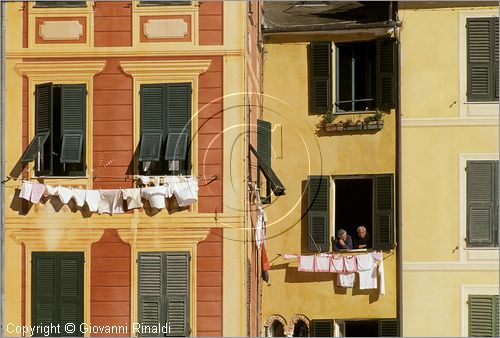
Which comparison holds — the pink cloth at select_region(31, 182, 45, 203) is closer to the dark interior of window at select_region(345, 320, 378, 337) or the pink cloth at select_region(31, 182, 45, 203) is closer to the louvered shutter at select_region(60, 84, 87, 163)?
the louvered shutter at select_region(60, 84, 87, 163)

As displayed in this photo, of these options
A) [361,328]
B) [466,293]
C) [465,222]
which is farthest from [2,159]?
[466,293]

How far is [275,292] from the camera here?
24.7 meters

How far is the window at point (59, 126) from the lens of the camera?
873 inches

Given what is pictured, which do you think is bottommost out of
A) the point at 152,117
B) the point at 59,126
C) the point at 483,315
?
the point at 483,315

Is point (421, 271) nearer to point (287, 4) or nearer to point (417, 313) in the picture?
point (417, 313)

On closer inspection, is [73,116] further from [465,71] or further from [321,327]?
[465,71]

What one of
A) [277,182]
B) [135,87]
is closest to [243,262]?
[277,182]

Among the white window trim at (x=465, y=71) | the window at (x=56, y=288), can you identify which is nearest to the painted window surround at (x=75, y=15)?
the window at (x=56, y=288)

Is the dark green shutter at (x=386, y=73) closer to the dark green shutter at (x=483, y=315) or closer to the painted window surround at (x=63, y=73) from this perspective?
the dark green shutter at (x=483, y=315)

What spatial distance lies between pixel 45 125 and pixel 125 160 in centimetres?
151

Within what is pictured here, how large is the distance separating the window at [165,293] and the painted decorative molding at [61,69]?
3324 millimetres

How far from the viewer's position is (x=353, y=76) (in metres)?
25.1

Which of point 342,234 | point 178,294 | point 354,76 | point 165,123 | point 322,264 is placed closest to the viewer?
point 178,294

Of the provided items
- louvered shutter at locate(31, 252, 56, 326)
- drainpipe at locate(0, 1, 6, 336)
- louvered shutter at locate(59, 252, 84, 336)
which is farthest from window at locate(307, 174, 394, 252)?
drainpipe at locate(0, 1, 6, 336)
